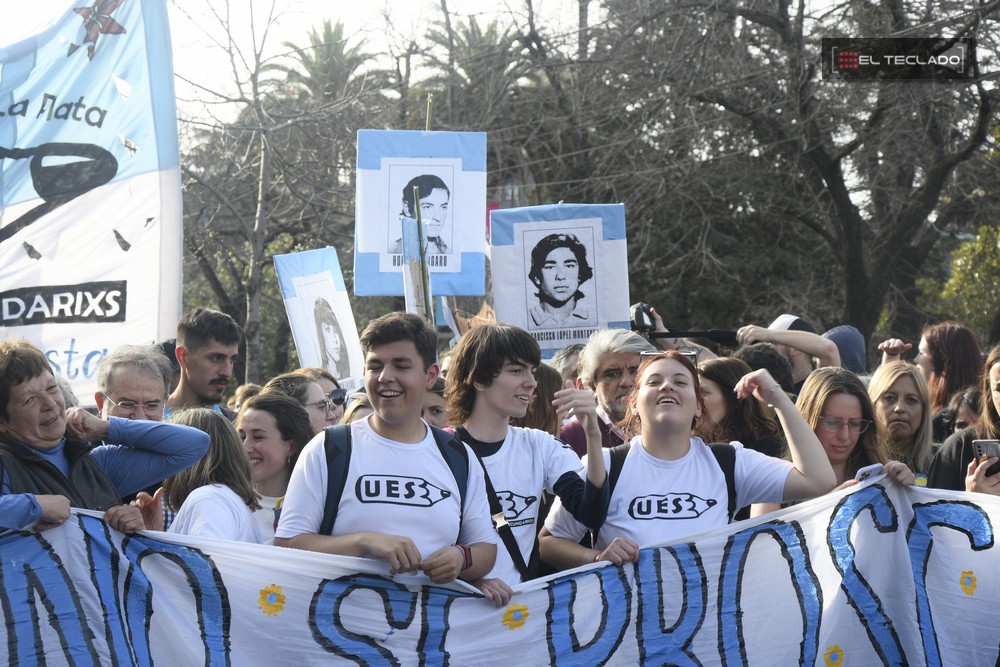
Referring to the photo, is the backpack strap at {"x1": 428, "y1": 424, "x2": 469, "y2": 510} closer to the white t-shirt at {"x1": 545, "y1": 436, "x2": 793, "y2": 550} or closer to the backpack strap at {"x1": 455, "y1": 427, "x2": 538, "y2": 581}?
the backpack strap at {"x1": 455, "y1": 427, "x2": 538, "y2": 581}

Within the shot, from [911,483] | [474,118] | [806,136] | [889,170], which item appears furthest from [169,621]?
[474,118]

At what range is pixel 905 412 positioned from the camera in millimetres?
4977

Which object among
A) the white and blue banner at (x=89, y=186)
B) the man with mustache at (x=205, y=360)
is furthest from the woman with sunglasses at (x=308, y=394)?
the white and blue banner at (x=89, y=186)

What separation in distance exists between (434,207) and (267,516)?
454 cm

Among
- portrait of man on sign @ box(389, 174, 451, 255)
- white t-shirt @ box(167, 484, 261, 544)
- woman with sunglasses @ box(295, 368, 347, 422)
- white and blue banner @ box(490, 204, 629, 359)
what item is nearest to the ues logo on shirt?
white t-shirt @ box(167, 484, 261, 544)

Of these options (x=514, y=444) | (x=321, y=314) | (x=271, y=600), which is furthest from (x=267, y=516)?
(x=321, y=314)

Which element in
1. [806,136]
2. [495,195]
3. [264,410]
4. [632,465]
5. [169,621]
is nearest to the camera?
[169,621]

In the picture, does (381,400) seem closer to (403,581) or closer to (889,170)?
(403,581)

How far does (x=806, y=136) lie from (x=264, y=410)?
12.1 meters

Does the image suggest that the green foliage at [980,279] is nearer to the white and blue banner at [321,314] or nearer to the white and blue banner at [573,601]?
the white and blue banner at [321,314]

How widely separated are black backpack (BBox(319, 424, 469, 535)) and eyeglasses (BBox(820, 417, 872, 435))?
4.99ft

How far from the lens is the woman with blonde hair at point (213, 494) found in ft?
11.9

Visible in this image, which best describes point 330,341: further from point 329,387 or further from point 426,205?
point 329,387

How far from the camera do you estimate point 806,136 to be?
15.2m
